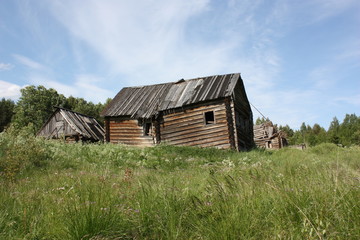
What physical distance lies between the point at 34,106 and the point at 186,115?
4187 centimetres

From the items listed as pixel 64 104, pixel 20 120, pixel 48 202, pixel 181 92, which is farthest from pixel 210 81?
pixel 64 104

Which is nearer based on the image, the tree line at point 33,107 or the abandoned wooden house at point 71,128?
the abandoned wooden house at point 71,128

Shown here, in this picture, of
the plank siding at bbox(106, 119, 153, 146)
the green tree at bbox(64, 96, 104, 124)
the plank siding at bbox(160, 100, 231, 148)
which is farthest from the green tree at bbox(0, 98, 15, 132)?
the plank siding at bbox(160, 100, 231, 148)

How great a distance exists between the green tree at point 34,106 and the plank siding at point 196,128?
37862 mm

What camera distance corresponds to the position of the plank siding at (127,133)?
68.2ft

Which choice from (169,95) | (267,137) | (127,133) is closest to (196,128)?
(169,95)

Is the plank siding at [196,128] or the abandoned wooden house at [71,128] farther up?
the abandoned wooden house at [71,128]

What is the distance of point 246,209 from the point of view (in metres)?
2.47

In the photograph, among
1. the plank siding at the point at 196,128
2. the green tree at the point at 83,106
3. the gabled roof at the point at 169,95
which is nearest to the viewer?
the plank siding at the point at 196,128

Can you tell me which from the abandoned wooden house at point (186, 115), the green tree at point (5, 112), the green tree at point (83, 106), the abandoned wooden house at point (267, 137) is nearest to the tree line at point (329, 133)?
the abandoned wooden house at point (267, 137)

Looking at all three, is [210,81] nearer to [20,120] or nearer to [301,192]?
[301,192]

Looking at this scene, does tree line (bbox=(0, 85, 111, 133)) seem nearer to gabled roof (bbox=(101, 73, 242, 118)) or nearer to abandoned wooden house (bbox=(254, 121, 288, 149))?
gabled roof (bbox=(101, 73, 242, 118))

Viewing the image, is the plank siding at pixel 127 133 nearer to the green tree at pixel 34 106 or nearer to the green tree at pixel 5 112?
the green tree at pixel 34 106

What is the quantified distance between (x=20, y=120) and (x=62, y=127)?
22669 millimetres
